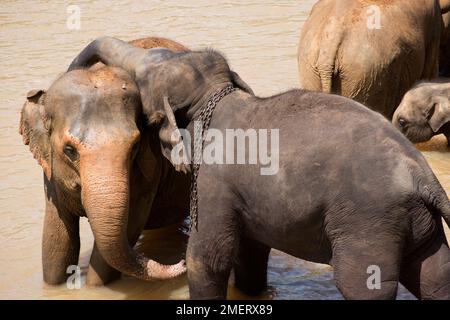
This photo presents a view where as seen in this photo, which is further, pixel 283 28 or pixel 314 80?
pixel 283 28

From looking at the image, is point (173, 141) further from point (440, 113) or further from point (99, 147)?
point (440, 113)

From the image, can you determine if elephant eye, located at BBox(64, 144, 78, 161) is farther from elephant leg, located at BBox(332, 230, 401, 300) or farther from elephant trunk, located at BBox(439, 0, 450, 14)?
elephant trunk, located at BBox(439, 0, 450, 14)

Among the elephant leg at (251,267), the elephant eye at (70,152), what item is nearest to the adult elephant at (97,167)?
the elephant eye at (70,152)

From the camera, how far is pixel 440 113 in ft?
21.2

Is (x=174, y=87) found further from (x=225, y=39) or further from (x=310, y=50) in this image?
(x=225, y=39)

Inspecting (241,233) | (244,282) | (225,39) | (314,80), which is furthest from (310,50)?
(225,39)

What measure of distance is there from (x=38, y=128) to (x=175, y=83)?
731mm

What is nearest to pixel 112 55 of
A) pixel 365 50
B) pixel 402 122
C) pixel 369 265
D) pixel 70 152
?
pixel 70 152

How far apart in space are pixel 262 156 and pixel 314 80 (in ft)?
7.65

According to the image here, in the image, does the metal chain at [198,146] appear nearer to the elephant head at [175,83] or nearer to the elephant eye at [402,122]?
the elephant head at [175,83]

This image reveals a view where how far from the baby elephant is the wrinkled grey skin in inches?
91.1

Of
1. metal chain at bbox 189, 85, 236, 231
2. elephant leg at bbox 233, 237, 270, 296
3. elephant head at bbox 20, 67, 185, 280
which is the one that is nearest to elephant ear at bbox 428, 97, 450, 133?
elephant leg at bbox 233, 237, 270, 296

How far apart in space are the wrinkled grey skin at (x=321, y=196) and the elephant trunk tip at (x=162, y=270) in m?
0.17

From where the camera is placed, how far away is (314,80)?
6.32 m
